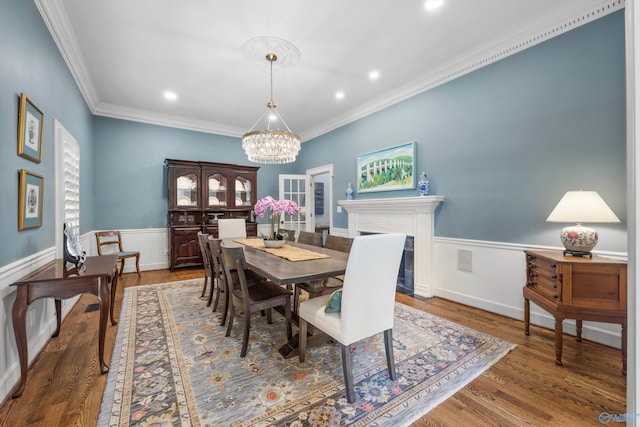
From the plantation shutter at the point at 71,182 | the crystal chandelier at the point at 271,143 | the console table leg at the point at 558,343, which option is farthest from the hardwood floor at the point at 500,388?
the crystal chandelier at the point at 271,143

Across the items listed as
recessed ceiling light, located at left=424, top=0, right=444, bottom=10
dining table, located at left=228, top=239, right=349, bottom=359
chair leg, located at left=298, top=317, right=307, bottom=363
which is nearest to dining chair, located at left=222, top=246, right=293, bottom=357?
dining table, located at left=228, top=239, right=349, bottom=359

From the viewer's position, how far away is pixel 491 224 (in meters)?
2.94

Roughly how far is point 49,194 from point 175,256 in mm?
2480

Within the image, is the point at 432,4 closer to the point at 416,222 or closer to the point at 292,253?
the point at 416,222

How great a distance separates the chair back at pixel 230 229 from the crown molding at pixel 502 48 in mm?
2807

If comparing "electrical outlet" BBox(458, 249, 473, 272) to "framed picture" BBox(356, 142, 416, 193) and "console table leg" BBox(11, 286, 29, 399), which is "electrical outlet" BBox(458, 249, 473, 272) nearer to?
"framed picture" BBox(356, 142, 416, 193)

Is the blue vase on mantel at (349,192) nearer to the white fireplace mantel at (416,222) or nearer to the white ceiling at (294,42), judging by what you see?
the white fireplace mantel at (416,222)

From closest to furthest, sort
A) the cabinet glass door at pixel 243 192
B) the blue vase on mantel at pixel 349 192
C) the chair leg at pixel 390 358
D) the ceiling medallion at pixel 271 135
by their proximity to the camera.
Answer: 1. the chair leg at pixel 390 358
2. the ceiling medallion at pixel 271 135
3. the blue vase on mantel at pixel 349 192
4. the cabinet glass door at pixel 243 192

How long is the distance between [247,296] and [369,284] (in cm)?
100

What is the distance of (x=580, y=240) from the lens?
2.06 m

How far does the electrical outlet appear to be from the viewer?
10.3 ft

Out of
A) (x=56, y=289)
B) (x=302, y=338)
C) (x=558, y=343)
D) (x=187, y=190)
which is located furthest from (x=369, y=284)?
(x=187, y=190)

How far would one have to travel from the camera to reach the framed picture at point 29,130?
73.0 inches

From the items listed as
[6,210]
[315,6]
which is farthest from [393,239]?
[6,210]
